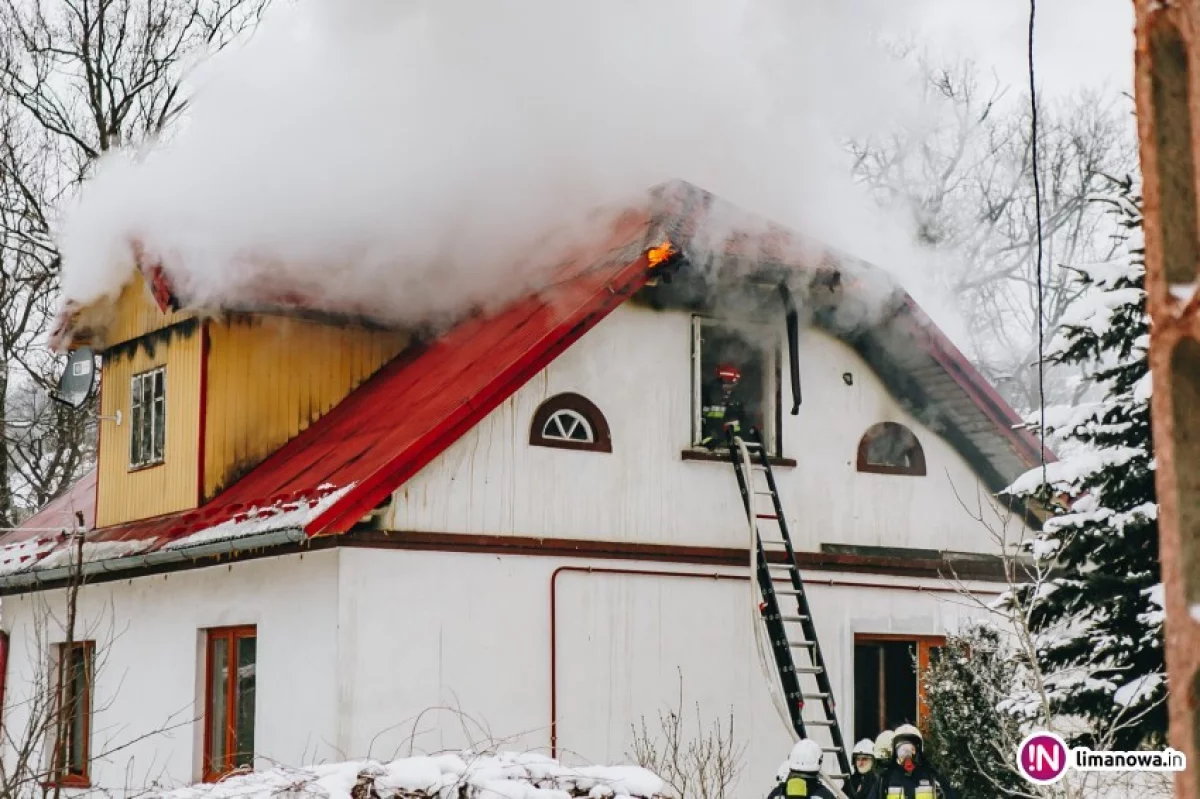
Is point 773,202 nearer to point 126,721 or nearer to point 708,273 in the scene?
point 708,273

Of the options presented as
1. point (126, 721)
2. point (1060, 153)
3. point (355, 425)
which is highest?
point (1060, 153)

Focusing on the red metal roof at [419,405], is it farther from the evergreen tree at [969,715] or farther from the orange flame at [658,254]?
the evergreen tree at [969,715]

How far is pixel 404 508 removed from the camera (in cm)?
1150

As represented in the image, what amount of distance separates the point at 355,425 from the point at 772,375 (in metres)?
3.44

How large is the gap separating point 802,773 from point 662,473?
151 inches

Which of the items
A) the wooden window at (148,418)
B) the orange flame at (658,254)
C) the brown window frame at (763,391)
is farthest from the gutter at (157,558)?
the brown window frame at (763,391)

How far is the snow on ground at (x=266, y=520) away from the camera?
426 inches

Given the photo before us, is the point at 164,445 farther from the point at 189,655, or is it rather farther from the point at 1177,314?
the point at 1177,314

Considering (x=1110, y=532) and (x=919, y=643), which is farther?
(x=919, y=643)

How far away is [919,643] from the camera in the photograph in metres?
13.8

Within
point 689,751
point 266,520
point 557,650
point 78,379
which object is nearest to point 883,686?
point 689,751

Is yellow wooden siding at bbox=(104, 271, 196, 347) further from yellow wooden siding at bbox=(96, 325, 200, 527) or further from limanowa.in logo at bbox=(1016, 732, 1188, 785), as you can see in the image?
limanowa.in logo at bbox=(1016, 732, 1188, 785)

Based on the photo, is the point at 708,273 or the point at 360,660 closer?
the point at 360,660

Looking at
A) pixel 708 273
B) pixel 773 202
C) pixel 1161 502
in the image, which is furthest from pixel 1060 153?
pixel 1161 502
